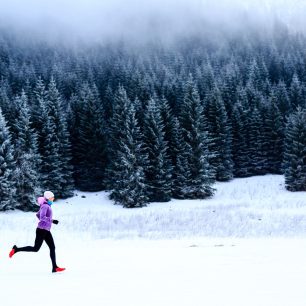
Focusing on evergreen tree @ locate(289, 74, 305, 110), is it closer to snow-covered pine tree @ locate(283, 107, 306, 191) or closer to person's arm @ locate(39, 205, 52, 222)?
snow-covered pine tree @ locate(283, 107, 306, 191)

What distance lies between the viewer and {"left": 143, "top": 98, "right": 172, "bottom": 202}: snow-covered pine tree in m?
44.3

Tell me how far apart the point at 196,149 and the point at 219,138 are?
9.02 meters

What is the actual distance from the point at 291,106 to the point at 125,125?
1541 inches

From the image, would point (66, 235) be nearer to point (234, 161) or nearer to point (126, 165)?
point (126, 165)

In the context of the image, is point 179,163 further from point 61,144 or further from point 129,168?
point 61,144

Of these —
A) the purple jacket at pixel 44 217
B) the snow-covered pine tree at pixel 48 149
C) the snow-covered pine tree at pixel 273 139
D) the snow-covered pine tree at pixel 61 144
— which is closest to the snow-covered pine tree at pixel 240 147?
the snow-covered pine tree at pixel 273 139

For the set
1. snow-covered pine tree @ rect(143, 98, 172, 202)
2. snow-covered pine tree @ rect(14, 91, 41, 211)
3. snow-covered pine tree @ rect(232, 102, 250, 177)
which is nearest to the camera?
snow-covered pine tree @ rect(14, 91, 41, 211)

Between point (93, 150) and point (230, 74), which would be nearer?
point (93, 150)

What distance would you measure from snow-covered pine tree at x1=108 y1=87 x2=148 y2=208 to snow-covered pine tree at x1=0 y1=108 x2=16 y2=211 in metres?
11.4

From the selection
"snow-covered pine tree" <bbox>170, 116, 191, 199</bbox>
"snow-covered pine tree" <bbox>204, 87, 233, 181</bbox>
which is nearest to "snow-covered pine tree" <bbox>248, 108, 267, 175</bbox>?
"snow-covered pine tree" <bbox>204, 87, 233, 181</bbox>

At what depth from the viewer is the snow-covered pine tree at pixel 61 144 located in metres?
46.3

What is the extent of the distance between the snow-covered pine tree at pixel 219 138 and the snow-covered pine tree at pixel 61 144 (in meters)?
19.8

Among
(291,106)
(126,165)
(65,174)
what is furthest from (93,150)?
(291,106)

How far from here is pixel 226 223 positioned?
21266 millimetres
